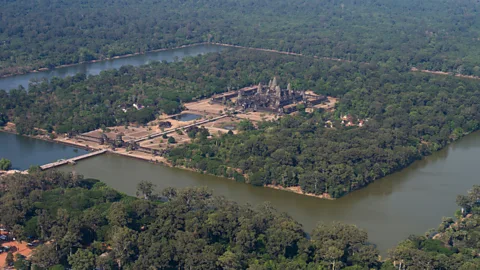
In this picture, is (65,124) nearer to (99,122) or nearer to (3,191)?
(99,122)

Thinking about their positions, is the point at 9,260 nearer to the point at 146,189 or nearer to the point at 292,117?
the point at 146,189

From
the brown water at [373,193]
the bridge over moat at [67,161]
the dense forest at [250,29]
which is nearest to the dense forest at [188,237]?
the brown water at [373,193]

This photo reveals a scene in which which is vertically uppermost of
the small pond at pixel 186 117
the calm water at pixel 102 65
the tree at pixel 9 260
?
the tree at pixel 9 260

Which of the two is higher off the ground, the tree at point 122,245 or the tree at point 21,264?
the tree at point 122,245

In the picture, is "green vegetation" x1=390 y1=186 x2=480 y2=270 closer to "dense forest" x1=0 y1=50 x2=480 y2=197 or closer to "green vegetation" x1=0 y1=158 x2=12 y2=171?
"dense forest" x1=0 y1=50 x2=480 y2=197

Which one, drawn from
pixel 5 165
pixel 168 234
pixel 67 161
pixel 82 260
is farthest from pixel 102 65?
pixel 82 260

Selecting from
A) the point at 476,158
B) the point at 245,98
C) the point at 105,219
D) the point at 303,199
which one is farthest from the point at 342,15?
the point at 105,219

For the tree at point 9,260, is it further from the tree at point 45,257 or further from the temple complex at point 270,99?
the temple complex at point 270,99
